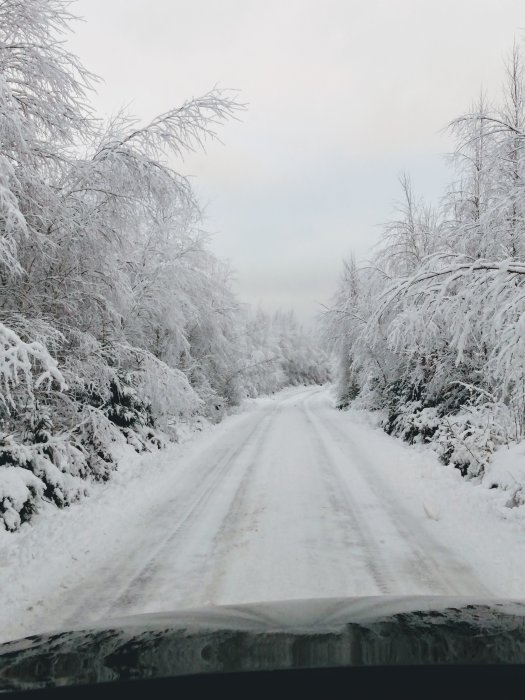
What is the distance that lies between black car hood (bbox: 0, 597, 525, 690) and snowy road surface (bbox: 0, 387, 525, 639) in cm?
187

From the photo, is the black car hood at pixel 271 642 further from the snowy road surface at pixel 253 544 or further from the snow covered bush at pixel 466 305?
the snow covered bush at pixel 466 305

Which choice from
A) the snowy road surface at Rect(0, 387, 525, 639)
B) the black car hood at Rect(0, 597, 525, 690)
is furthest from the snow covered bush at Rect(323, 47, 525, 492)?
the black car hood at Rect(0, 597, 525, 690)

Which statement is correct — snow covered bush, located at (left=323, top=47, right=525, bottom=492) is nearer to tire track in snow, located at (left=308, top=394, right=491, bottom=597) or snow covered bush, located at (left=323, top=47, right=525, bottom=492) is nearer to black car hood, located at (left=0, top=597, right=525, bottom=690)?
tire track in snow, located at (left=308, top=394, right=491, bottom=597)

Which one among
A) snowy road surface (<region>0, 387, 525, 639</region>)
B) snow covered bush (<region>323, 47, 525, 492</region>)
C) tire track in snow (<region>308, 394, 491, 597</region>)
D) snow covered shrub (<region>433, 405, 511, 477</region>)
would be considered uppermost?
snow covered bush (<region>323, 47, 525, 492</region>)

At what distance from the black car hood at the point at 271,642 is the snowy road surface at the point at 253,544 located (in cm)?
187

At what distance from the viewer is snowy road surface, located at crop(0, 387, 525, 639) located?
4523mm

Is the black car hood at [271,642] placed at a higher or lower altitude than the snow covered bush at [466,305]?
lower

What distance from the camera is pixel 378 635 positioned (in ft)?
7.30

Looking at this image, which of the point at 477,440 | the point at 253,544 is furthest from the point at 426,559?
the point at 477,440

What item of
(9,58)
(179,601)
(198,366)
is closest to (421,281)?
(179,601)

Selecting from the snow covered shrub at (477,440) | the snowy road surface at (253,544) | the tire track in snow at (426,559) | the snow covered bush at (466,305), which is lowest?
the tire track in snow at (426,559)

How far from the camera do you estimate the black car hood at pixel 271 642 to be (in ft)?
6.20

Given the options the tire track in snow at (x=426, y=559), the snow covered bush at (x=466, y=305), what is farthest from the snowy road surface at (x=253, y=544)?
the snow covered bush at (x=466, y=305)

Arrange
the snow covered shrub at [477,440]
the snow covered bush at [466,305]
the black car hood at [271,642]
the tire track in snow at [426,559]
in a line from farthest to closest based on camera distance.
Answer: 1. the snow covered shrub at [477,440]
2. the snow covered bush at [466,305]
3. the tire track in snow at [426,559]
4. the black car hood at [271,642]
